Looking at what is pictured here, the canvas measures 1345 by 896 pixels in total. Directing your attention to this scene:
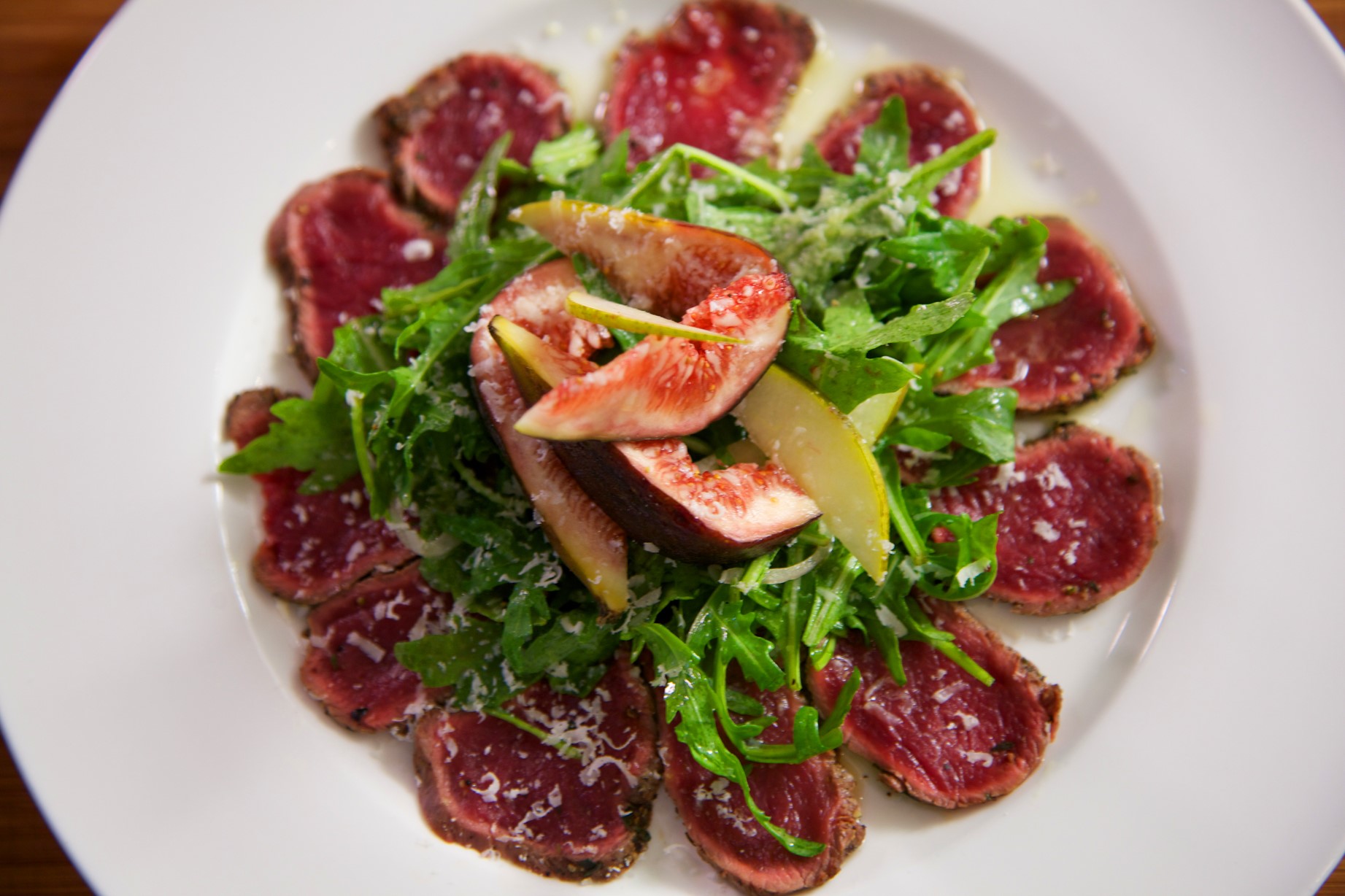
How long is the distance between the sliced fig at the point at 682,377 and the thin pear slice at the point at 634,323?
46mm

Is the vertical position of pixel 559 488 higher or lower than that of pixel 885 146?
lower

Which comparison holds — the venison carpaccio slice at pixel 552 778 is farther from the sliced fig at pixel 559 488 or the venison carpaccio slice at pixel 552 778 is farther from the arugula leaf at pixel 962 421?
the arugula leaf at pixel 962 421

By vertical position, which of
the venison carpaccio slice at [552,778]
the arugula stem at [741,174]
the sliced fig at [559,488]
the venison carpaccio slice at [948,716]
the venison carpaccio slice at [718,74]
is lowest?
the venison carpaccio slice at [552,778]

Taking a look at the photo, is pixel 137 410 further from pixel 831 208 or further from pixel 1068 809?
pixel 1068 809

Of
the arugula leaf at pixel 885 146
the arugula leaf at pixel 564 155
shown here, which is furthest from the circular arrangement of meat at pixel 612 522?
the arugula leaf at pixel 885 146

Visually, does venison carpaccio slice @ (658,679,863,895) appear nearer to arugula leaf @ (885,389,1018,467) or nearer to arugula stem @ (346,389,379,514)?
arugula leaf @ (885,389,1018,467)

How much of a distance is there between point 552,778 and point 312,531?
1.20m

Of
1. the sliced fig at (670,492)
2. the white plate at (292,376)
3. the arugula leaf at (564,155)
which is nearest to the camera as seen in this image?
the sliced fig at (670,492)

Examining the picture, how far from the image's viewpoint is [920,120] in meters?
3.29

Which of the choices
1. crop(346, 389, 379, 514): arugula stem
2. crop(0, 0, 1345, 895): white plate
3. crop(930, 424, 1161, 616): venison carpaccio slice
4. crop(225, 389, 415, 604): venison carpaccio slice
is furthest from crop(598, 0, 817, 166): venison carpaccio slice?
crop(225, 389, 415, 604): venison carpaccio slice

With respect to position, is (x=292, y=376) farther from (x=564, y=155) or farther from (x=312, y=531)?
(x=564, y=155)

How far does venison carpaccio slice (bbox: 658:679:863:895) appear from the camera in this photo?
9.17 feet

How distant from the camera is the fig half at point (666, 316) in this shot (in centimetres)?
217

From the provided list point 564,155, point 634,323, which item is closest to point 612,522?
point 634,323
